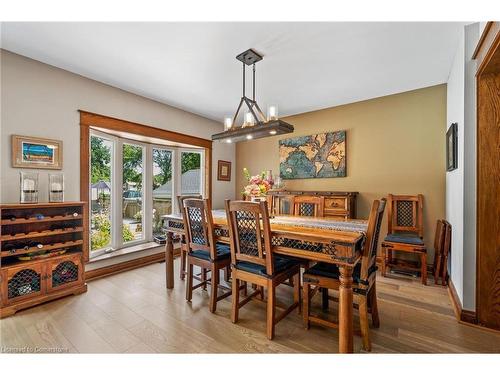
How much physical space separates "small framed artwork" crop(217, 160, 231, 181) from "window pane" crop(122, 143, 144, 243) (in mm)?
1480

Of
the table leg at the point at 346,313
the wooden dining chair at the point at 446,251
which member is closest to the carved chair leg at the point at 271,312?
the table leg at the point at 346,313

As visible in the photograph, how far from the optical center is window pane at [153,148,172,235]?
4066 mm

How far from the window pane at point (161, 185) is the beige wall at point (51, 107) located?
2.37 feet

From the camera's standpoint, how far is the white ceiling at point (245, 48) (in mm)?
1962

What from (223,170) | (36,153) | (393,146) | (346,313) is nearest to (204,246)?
(346,313)

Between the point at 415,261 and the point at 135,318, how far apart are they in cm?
351

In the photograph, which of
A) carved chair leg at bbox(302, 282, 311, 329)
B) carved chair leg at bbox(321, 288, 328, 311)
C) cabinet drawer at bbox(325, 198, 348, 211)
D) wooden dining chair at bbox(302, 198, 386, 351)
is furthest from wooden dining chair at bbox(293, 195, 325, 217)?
carved chair leg at bbox(302, 282, 311, 329)

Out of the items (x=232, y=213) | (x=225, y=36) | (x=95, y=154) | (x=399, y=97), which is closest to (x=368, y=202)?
(x=399, y=97)

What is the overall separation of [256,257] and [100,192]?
2690mm

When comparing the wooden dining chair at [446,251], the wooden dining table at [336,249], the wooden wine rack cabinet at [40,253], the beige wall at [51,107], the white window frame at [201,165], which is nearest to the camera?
the wooden dining table at [336,249]

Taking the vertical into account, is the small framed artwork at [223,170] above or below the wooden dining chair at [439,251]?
above

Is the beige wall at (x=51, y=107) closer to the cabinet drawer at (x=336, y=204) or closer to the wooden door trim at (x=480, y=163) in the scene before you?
the cabinet drawer at (x=336, y=204)

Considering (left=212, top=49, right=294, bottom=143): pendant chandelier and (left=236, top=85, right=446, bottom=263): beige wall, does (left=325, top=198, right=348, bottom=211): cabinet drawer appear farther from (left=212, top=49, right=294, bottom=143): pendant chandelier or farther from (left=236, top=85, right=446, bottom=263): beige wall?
(left=212, top=49, right=294, bottom=143): pendant chandelier

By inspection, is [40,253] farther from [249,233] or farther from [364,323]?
[364,323]
